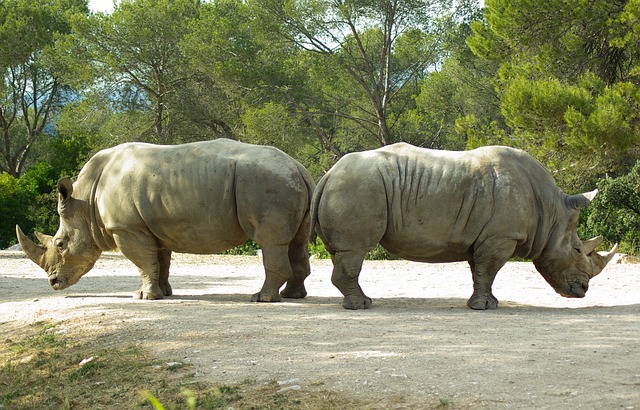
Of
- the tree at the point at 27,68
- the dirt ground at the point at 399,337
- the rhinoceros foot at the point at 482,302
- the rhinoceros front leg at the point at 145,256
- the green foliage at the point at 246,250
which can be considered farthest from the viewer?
the tree at the point at 27,68

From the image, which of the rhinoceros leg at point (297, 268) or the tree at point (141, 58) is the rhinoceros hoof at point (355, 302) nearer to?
the rhinoceros leg at point (297, 268)

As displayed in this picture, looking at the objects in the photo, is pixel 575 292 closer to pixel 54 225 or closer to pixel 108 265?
pixel 108 265

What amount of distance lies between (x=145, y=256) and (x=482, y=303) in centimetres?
396

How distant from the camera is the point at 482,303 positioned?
9.15 m

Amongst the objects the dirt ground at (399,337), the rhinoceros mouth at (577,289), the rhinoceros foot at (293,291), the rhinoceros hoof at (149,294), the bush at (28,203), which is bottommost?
the dirt ground at (399,337)

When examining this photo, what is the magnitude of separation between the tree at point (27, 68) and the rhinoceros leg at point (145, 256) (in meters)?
23.7

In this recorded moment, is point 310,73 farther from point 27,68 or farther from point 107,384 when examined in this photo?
point 107,384

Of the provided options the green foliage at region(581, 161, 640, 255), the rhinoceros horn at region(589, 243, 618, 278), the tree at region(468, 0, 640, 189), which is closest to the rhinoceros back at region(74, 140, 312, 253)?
the rhinoceros horn at region(589, 243, 618, 278)

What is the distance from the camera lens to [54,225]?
25547 millimetres

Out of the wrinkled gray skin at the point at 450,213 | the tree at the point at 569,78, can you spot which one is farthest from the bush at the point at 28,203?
the wrinkled gray skin at the point at 450,213

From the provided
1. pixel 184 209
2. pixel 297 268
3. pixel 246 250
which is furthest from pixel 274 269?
pixel 246 250

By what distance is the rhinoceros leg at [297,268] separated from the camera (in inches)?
417

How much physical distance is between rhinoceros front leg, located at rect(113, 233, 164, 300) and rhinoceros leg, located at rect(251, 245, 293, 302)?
4.37 ft

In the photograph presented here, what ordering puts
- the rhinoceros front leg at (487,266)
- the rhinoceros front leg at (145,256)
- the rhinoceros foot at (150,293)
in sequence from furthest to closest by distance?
1. the rhinoceros foot at (150,293)
2. the rhinoceros front leg at (145,256)
3. the rhinoceros front leg at (487,266)
